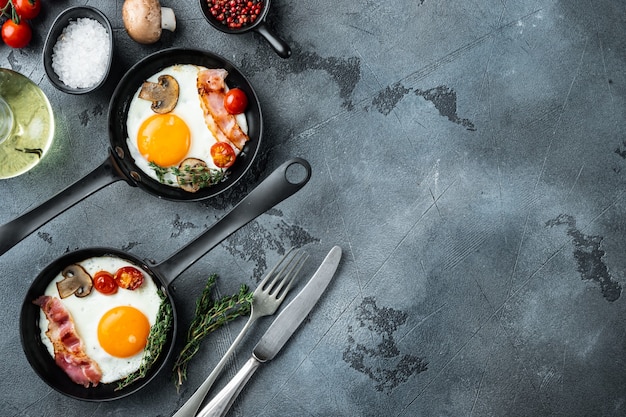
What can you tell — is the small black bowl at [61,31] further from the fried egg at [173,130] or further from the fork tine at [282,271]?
the fork tine at [282,271]

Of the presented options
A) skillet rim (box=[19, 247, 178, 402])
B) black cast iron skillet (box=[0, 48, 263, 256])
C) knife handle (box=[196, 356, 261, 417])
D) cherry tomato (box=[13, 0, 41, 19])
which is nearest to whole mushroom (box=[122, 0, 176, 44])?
black cast iron skillet (box=[0, 48, 263, 256])

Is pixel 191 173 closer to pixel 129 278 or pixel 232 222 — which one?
pixel 232 222

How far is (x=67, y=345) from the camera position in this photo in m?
2.30

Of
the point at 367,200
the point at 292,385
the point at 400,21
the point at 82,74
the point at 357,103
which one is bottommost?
the point at 292,385

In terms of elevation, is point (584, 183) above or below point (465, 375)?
above

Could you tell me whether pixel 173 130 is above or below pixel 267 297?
above

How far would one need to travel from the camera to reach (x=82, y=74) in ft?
7.88

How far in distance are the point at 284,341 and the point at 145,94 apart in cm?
108

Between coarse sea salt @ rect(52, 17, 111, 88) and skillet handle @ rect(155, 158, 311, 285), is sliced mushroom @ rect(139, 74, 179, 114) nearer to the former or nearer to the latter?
coarse sea salt @ rect(52, 17, 111, 88)

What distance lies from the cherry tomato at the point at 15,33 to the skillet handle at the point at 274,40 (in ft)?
3.00

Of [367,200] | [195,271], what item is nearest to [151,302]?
[195,271]

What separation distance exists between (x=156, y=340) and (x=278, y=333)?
0.45 metres

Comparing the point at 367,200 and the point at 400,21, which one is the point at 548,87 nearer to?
the point at 400,21

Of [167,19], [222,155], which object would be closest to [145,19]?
[167,19]
